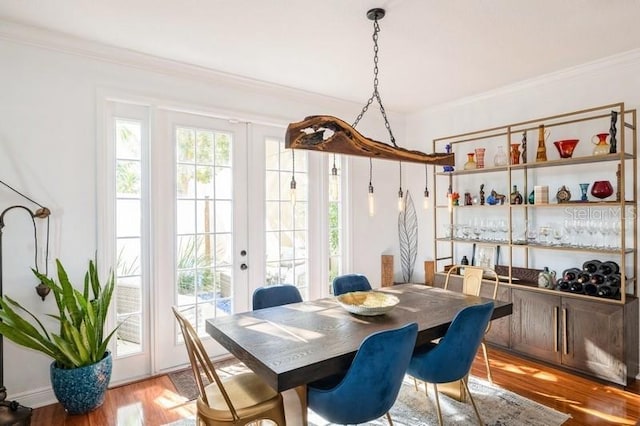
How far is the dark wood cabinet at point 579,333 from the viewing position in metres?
2.83

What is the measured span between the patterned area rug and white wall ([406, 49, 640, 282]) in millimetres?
1962

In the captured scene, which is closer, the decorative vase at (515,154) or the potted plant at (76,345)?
the potted plant at (76,345)

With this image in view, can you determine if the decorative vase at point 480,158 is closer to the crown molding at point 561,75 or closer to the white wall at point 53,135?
the crown molding at point 561,75

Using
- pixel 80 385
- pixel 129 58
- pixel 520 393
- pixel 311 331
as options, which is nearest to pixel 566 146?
pixel 520 393

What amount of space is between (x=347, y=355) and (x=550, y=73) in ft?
10.8

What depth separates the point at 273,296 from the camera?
9.19 feet

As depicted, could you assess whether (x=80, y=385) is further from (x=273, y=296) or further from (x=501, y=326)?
(x=501, y=326)

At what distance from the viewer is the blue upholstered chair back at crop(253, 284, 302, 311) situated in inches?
108

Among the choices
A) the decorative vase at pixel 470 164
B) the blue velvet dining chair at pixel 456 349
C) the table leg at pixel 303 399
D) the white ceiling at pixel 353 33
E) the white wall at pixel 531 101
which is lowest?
the table leg at pixel 303 399

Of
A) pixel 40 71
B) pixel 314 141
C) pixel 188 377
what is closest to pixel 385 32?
pixel 314 141

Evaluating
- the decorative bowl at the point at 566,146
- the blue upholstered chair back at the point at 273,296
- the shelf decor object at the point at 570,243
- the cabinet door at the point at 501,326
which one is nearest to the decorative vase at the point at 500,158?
the shelf decor object at the point at 570,243

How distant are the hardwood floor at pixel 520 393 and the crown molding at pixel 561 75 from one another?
2622 mm

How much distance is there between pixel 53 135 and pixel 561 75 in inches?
170

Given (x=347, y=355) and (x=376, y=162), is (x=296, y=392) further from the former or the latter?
(x=376, y=162)
